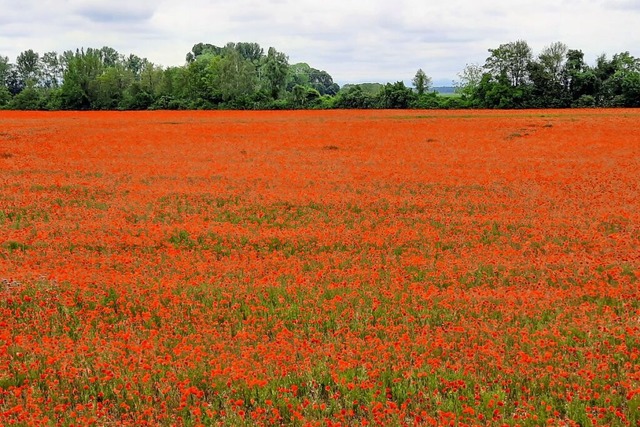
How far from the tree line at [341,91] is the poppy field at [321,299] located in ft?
174

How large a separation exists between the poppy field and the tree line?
52.9 meters

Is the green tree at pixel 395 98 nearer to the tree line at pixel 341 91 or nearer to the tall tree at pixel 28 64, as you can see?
the tree line at pixel 341 91

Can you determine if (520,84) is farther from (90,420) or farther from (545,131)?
(90,420)

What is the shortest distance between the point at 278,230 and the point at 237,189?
6569 millimetres

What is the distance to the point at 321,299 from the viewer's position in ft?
34.9

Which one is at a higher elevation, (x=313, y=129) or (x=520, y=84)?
(x=520, y=84)

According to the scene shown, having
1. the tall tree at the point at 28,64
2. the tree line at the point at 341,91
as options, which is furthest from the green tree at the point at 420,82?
the tall tree at the point at 28,64

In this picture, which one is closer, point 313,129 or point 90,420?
point 90,420

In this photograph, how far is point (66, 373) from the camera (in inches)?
316

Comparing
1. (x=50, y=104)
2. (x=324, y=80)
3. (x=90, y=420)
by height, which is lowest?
(x=90, y=420)

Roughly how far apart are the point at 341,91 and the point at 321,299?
78.0 metres

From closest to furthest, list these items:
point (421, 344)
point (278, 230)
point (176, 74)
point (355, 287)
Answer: point (421, 344), point (355, 287), point (278, 230), point (176, 74)

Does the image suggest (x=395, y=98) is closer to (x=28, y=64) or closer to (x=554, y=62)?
(x=554, y=62)

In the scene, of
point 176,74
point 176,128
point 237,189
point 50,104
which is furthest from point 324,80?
point 237,189
